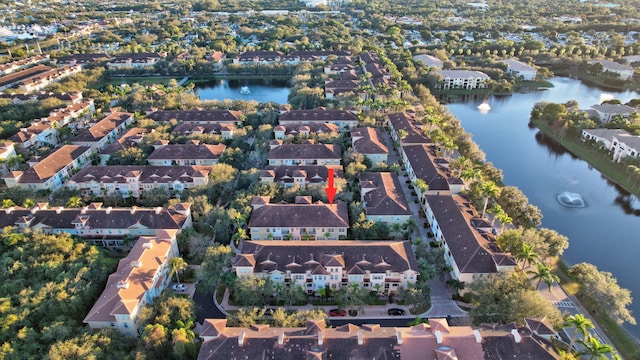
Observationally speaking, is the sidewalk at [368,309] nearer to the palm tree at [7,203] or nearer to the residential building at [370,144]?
the residential building at [370,144]

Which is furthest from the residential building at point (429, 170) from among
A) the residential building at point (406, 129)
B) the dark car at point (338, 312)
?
the dark car at point (338, 312)

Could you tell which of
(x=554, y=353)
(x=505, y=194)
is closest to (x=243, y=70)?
(x=505, y=194)

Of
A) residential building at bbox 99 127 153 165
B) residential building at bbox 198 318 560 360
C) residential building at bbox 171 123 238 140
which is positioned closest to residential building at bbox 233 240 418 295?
residential building at bbox 198 318 560 360

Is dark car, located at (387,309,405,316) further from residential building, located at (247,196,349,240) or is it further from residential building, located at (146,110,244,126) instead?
residential building, located at (146,110,244,126)

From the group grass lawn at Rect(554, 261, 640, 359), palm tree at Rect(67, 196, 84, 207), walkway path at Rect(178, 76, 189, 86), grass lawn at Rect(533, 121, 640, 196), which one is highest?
walkway path at Rect(178, 76, 189, 86)

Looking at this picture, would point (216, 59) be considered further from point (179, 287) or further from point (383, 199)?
point (179, 287)

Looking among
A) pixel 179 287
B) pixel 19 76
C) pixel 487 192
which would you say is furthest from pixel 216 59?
pixel 487 192
